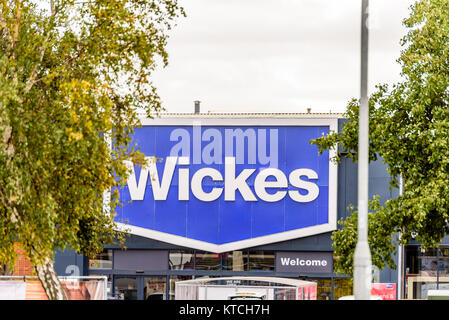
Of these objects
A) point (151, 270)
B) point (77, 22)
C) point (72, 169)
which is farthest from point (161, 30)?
point (151, 270)

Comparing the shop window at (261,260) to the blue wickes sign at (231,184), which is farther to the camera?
the shop window at (261,260)

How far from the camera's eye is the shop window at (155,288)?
30.7 metres

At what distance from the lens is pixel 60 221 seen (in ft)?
50.3

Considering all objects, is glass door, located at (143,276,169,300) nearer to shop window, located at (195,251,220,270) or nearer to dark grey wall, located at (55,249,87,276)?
shop window, located at (195,251,220,270)

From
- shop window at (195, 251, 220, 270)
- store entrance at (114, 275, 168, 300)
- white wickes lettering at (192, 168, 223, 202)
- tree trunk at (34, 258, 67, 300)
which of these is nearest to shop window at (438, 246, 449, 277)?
shop window at (195, 251, 220, 270)

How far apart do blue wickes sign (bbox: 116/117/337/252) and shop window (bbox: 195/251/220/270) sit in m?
0.38

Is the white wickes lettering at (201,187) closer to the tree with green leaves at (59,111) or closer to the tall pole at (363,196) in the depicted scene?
the tree with green leaves at (59,111)

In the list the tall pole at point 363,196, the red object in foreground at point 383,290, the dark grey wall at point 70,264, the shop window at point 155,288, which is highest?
the tall pole at point 363,196

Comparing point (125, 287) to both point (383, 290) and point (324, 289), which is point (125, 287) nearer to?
point (324, 289)

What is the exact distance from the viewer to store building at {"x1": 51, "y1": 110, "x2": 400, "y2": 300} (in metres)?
30.1

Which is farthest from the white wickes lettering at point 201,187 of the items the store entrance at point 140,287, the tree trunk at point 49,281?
the tree trunk at point 49,281

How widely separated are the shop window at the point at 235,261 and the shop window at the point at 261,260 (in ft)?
0.82

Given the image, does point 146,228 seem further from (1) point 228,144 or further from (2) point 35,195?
(2) point 35,195

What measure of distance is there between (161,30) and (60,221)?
16.9ft
